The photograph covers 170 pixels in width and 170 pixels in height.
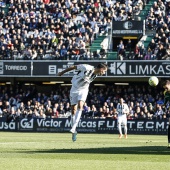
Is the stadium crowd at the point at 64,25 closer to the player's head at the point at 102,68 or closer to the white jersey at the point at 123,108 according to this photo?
the white jersey at the point at 123,108

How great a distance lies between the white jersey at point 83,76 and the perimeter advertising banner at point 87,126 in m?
20.6

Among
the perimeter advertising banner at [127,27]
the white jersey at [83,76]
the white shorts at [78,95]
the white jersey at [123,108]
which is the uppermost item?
the perimeter advertising banner at [127,27]

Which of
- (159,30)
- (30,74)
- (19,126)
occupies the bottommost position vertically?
(19,126)

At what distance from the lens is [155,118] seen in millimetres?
39531

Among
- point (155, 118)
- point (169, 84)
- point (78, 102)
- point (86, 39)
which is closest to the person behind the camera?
point (169, 84)

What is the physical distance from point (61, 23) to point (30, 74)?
14.1 feet

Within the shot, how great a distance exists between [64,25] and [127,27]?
4.45 metres

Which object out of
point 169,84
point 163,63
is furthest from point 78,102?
point 163,63

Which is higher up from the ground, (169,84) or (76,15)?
(76,15)

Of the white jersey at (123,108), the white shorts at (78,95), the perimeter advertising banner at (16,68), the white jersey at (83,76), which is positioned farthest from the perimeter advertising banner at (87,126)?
the white jersey at (83,76)

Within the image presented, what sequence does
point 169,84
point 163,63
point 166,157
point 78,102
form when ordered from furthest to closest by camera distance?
point 163,63 < point 78,102 < point 169,84 < point 166,157

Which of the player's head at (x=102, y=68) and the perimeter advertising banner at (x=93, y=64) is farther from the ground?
the perimeter advertising banner at (x=93, y=64)

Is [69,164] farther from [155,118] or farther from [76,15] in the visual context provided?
[76,15]

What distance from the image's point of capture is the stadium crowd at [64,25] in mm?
45031
